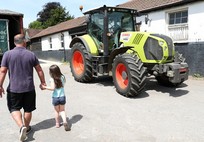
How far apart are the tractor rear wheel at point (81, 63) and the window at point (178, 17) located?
4.81 metres

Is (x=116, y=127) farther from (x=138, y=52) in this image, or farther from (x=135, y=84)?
(x=138, y=52)

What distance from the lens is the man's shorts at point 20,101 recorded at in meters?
4.16

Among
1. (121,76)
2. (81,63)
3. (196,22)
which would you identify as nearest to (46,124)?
(121,76)

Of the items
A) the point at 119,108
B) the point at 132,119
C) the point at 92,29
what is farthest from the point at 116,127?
the point at 92,29

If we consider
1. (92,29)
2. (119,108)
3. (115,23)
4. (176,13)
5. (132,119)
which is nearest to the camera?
(132,119)

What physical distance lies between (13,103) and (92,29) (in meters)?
5.35

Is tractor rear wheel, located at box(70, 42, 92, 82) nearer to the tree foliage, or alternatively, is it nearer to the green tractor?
the green tractor

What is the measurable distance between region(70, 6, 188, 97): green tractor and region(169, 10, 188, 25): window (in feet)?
11.0

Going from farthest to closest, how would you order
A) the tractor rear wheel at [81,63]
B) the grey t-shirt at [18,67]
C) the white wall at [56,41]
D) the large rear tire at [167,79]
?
the white wall at [56,41] < the tractor rear wheel at [81,63] < the large rear tire at [167,79] < the grey t-shirt at [18,67]

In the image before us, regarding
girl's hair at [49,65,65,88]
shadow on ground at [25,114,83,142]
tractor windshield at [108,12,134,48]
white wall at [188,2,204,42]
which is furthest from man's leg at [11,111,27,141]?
white wall at [188,2,204,42]

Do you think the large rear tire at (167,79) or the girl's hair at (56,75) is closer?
the girl's hair at (56,75)

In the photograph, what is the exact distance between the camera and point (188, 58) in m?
10.0

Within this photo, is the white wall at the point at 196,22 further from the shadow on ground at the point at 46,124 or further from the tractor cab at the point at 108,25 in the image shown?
the shadow on ground at the point at 46,124

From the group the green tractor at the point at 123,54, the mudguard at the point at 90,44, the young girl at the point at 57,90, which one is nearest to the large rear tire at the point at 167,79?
the green tractor at the point at 123,54
